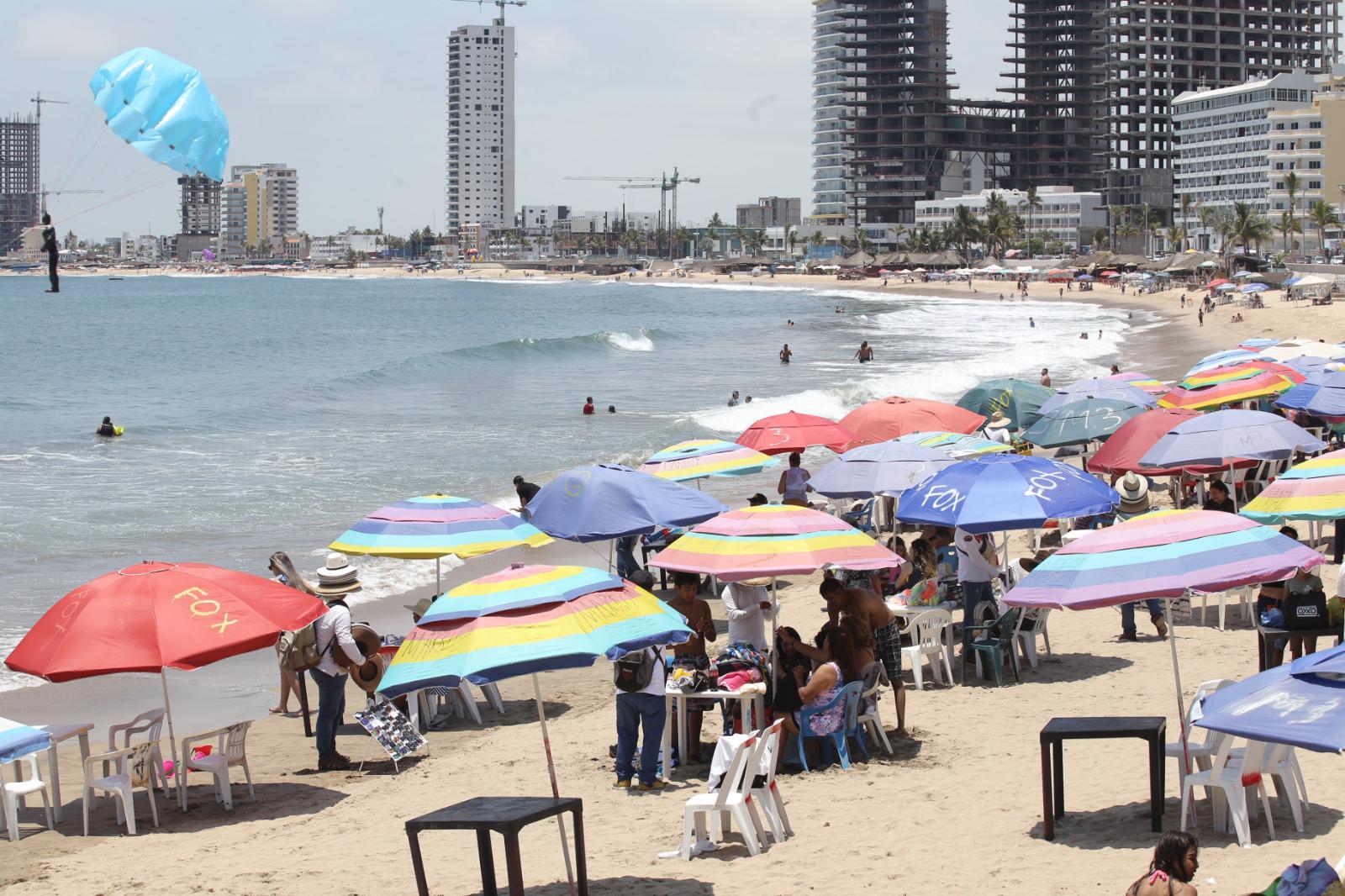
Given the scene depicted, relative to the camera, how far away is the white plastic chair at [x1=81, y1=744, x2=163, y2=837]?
8.19 m

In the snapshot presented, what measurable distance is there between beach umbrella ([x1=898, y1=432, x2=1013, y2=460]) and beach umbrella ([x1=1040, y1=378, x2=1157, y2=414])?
280 cm

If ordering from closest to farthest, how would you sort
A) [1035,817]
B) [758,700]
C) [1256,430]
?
1. [1035,817]
2. [758,700]
3. [1256,430]

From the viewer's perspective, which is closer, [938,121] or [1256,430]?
[1256,430]

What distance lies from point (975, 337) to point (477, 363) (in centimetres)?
2240

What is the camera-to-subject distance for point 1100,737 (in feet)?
22.7

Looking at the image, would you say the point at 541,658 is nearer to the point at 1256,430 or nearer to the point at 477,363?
the point at 1256,430

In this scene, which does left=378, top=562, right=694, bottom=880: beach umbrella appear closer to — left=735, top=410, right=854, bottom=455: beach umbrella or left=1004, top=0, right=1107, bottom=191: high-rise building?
left=735, top=410, right=854, bottom=455: beach umbrella

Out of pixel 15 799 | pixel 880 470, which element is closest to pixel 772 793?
pixel 15 799

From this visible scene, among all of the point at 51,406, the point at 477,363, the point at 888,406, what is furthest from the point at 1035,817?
the point at 477,363

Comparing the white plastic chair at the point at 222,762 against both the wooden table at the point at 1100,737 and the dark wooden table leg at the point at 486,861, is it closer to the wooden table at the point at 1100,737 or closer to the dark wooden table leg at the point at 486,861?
the dark wooden table leg at the point at 486,861

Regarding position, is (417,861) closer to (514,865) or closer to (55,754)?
(514,865)

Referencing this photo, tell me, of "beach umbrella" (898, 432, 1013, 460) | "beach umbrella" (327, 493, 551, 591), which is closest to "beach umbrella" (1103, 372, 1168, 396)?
"beach umbrella" (898, 432, 1013, 460)

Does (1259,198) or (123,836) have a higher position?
(1259,198)

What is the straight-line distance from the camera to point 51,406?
46.2 meters
